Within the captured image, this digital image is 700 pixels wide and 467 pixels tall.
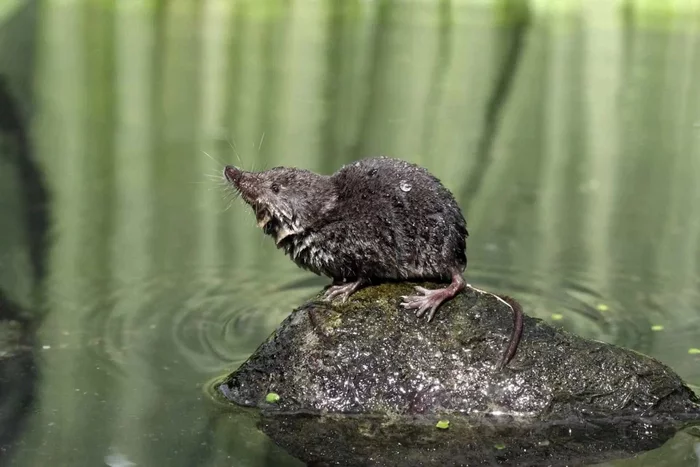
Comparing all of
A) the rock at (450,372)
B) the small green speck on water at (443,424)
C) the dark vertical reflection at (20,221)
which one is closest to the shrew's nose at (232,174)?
the rock at (450,372)

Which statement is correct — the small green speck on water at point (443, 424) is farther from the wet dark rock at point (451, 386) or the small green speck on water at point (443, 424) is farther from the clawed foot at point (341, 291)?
the clawed foot at point (341, 291)

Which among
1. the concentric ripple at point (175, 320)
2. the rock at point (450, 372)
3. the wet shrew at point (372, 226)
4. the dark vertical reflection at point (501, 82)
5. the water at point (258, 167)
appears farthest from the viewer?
the dark vertical reflection at point (501, 82)

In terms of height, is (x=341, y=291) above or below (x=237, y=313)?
above

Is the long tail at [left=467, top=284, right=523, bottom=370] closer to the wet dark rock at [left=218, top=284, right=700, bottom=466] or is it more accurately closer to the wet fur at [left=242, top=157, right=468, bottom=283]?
the wet dark rock at [left=218, top=284, right=700, bottom=466]

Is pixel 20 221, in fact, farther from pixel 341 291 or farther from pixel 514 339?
pixel 514 339

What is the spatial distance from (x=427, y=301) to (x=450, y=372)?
0.36 metres

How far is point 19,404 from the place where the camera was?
486 cm

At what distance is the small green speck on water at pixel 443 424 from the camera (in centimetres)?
468

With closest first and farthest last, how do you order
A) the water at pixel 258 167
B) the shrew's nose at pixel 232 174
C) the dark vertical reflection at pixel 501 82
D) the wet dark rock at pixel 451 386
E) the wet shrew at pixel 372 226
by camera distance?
the wet dark rock at pixel 451 386
the wet shrew at pixel 372 226
the water at pixel 258 167
the shrew's nose at pixel 232 174
the dark vertical reflection at pixel 501 82

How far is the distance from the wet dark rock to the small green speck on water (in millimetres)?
28

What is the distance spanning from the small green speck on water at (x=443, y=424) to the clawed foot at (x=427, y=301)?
51 centimetres

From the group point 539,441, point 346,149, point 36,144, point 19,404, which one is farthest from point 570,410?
point 36,144

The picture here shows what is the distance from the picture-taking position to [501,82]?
1128 centimetres

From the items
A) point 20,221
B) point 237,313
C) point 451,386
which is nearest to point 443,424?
point 451,386
